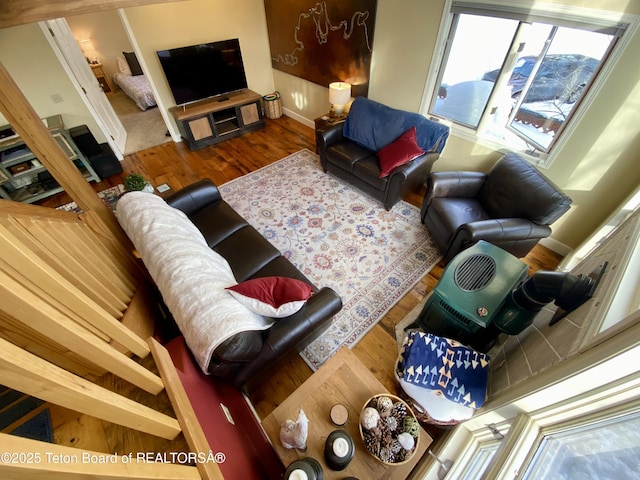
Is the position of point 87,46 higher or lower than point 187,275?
higher

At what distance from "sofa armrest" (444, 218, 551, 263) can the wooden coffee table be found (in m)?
1.36

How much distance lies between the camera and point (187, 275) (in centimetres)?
142

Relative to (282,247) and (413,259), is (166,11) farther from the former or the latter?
(413,259)

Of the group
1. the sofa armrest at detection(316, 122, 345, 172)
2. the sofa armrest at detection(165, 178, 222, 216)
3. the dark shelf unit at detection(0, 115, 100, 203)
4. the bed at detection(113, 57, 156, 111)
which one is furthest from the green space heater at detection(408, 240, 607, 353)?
the bed at detection(113, 57, 156, 111)

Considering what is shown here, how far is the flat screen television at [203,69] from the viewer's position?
12.0 ft

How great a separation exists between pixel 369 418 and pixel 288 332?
0.56 m

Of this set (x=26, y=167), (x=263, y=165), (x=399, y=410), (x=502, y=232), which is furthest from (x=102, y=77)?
(x=399, y=410)

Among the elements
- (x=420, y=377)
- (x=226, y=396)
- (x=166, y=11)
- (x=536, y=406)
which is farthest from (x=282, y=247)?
(x=166, y=11)

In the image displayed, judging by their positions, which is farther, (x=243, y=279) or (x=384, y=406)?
(x=243, y=279)

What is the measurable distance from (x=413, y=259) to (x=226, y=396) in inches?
75.9

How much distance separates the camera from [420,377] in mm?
1362

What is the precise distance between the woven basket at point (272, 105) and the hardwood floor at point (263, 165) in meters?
0.13

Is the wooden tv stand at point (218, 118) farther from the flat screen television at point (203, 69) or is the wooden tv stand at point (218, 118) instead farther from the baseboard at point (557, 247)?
the baseboard at point (557, 247)

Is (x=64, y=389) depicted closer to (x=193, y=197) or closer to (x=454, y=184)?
(x=193, y=197)
